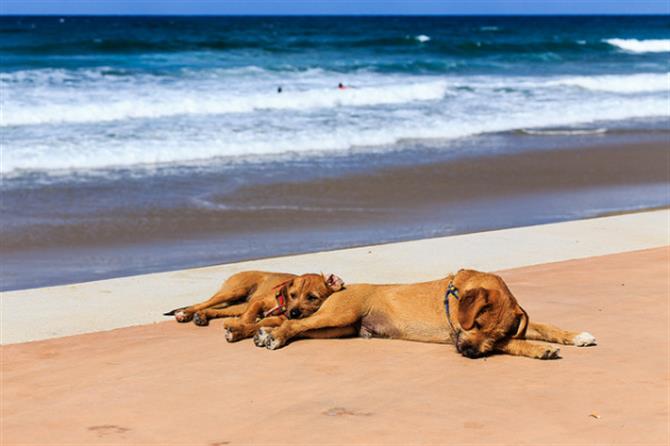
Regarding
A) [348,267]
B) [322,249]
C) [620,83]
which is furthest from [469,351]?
[620,83]

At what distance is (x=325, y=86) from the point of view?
100 ft

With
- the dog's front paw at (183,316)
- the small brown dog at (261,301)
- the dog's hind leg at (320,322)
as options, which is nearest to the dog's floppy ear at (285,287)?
the small brown dog at (261,301)

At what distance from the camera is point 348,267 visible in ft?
29.8

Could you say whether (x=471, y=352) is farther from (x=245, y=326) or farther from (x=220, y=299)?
(x=220, y=299)

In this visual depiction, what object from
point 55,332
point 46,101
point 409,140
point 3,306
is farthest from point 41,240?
point 46,101

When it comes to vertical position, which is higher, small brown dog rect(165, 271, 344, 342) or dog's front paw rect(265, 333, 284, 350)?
small brown dog rect(165, 271, 344, 342)

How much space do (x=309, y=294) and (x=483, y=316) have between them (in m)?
1.24

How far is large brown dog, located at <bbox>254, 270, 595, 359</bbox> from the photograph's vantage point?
607 cm

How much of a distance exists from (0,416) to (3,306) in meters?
2.69

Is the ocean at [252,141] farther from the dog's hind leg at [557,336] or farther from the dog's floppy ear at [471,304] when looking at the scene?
the dog's floppy ear at [471,304]

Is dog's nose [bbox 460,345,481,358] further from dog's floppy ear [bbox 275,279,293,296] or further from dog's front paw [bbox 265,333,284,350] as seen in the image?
dog's floppy ear [bbox 275,279,293,296]

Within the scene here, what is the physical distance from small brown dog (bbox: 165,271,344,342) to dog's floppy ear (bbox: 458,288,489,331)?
1.01 metres

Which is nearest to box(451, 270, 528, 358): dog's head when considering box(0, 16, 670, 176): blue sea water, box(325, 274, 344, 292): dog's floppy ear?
box(325, 274, 344, 292): dog's floppy ear

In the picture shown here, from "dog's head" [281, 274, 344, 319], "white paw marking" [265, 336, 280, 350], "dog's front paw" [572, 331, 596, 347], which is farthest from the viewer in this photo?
"dog's head" [281, 274, 344, 319]
